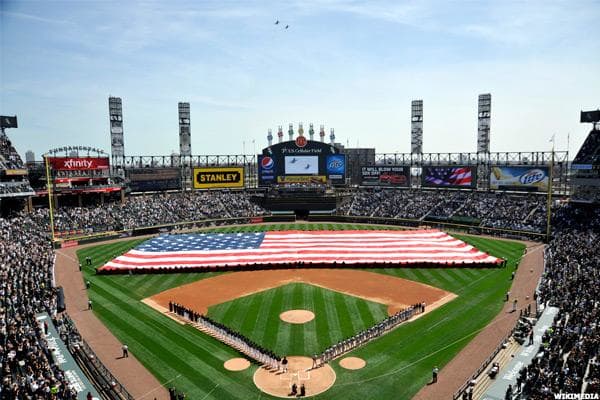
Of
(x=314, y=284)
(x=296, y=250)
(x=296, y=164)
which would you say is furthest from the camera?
(x=296, y=164)

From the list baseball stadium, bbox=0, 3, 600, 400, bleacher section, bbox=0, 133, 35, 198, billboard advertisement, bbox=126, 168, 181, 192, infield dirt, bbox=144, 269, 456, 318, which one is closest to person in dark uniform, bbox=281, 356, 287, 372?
baseball stadium, bbox=0, 3, 600, 400

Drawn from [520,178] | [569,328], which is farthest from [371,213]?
[569,328]

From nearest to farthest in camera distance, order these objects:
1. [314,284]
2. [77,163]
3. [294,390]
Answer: [294,390]
[314,284]
[77,163]

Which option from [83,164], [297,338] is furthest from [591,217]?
[83,164]

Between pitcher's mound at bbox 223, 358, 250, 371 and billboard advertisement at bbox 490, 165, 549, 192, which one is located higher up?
billboard advertisement at bbox 490, 165, 549, 192

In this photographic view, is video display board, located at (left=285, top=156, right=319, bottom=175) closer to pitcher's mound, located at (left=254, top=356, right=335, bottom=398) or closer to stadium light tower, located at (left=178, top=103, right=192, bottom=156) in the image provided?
stadium light tower, located at (left=178, top=103, right=192, bottom=156)

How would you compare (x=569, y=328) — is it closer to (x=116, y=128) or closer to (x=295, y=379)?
(x=295, y=379)

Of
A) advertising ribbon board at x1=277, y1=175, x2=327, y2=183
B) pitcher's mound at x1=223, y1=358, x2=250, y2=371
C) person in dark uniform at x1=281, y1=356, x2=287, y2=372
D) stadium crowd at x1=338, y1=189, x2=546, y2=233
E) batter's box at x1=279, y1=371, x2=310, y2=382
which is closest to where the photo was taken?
batter's box at x1=279, y1=371, x2=310, y2=382

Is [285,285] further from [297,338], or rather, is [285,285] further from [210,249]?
[210,249]
